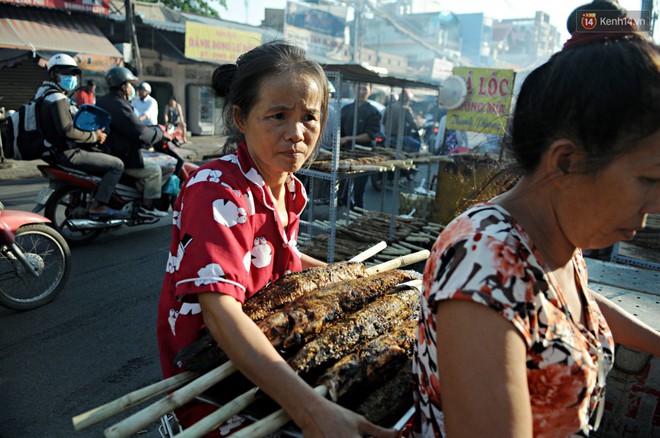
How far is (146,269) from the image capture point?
587 cm

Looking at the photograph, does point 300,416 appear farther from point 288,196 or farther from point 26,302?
point 26,302

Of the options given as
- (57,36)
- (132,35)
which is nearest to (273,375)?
(132,35)

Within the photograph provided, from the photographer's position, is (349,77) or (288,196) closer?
(288,196)

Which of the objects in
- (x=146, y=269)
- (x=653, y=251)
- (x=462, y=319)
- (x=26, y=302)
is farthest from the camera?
(x=146, y=269)

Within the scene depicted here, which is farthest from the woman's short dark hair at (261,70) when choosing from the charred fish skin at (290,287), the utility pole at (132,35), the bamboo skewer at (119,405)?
the utility pole at (132,35)

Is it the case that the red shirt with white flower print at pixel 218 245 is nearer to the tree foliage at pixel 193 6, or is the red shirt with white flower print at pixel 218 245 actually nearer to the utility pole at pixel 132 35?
the utility pole at pixel 132 35

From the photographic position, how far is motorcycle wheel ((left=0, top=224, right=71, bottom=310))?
451cm

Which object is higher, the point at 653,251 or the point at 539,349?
the point at 539,349

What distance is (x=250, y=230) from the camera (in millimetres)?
1516

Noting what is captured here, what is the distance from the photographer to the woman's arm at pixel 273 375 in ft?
3.89

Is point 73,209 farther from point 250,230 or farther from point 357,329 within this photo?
point 357,329

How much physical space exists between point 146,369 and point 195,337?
2.64 m

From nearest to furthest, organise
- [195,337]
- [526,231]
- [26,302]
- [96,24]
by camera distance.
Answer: [526,231], [195,337], [26,302], [96,24]

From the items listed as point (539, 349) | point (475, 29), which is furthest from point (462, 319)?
point (475, 29)
